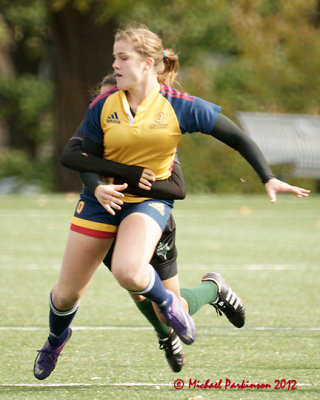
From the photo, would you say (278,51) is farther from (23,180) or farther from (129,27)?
(129,27)

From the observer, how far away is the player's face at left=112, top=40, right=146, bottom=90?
4.95 m

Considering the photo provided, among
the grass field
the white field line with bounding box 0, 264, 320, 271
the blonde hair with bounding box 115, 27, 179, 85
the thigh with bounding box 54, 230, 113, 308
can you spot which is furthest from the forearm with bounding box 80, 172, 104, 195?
the white field line with bounding box 0, 264, 320, 271

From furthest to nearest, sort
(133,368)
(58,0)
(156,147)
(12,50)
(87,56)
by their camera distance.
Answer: (12,50), (87,56), (58,0), (133,368), (156,147)

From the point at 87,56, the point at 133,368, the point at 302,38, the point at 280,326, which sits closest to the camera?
the point at 133,368

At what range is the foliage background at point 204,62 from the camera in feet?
71.1

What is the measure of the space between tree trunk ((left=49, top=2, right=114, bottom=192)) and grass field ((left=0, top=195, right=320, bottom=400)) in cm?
797

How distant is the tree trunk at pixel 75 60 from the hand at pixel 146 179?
1658 cm

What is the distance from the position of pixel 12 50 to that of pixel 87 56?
11855 millimetres

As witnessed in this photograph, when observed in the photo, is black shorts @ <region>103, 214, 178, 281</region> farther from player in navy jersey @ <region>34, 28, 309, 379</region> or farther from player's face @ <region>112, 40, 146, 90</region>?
player's face @ <region>112, 40, 146, 90</region>

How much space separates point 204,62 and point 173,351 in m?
24.2

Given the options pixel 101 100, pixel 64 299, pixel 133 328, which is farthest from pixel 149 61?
pixel 133 328

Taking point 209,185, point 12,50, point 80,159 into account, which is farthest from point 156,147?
point 12,50

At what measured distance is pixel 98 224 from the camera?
4.93m

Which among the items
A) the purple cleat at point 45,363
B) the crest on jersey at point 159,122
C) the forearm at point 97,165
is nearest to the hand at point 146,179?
the forearm at point 97,165
